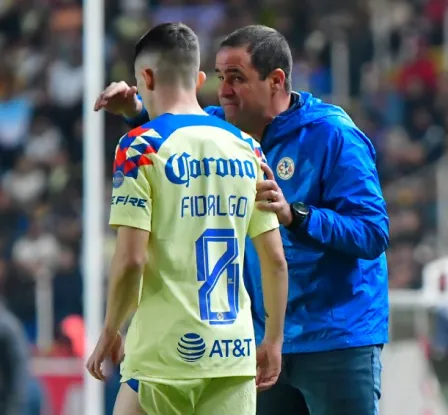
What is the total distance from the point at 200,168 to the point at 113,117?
31.2ft

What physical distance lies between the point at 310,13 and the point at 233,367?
10.6m

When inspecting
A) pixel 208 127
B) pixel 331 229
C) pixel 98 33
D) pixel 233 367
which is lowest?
pixel 233 367

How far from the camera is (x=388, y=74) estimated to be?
13320 millimetres

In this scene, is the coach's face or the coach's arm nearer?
the coach's arm

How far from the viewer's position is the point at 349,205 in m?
3.95

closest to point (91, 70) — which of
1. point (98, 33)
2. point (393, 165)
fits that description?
point (98, 33)

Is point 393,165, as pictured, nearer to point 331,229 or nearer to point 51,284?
point 51,284

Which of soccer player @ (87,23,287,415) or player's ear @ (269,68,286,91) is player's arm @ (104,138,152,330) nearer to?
soccer player @ (87,23,287,415)

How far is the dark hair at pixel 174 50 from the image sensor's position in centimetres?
345

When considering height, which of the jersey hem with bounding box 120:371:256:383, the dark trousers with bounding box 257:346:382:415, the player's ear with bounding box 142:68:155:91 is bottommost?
the dark trousers with bounding box 257:346:382:415

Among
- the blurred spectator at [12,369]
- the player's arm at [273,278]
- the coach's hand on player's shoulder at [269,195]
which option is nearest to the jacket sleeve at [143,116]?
the coach's hand on player's shoulder at [269,195]

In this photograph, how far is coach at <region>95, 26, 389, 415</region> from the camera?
3.98 m

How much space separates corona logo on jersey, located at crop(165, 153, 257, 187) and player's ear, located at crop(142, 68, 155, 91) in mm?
241

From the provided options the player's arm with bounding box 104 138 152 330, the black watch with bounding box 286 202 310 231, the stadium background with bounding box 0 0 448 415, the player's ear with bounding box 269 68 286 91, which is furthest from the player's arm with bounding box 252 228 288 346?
the stadium background with bounding box 0 0 448 415
